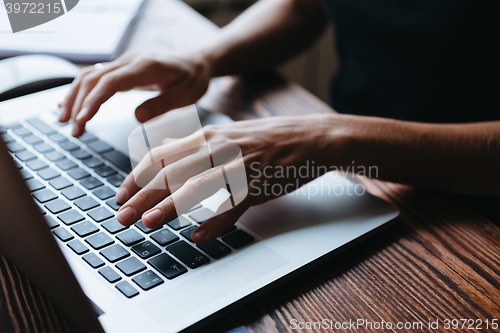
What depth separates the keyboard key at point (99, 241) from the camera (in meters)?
0.35

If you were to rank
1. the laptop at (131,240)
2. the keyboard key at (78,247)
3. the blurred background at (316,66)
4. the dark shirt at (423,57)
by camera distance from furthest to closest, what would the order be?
the blurred background at (316,66) → the dark shirt at (423,57) → the keyboard key at (78,247) → the laptop at (131,240)

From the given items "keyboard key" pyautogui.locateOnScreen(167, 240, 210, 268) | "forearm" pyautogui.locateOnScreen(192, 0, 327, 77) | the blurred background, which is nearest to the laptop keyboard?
"keyboard key" pyautogui.locateOnScreen(167, 240, 210, 268)

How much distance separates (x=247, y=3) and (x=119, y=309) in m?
1.55

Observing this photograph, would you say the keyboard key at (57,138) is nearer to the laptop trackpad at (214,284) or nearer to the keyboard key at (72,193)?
the keyboard key at (72,193)

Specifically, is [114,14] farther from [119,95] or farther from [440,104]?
[440,104]

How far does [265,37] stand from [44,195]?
1.75 feet

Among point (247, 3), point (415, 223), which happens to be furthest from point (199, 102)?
point (247, 3)

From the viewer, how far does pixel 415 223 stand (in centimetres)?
43

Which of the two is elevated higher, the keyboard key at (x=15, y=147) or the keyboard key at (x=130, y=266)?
the keyboard key at (x=15, y=147)

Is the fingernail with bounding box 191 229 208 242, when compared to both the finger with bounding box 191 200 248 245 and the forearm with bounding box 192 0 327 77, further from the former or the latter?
the forearm with bounding box 192 0 327 77

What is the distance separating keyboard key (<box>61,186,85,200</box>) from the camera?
1.36 ft

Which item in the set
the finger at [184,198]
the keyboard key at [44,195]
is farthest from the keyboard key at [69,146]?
the finger at [184,198]

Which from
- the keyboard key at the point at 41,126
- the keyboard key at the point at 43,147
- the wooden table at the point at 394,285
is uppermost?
the keyboard key at the point at 41,126

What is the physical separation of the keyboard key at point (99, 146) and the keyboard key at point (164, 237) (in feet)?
0.61
